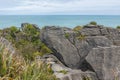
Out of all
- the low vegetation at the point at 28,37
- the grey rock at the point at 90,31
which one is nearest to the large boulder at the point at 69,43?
the grey rock at the point at 90,31

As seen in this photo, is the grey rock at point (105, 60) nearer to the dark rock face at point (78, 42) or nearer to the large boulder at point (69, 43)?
the dark rock face at point (78, 42)

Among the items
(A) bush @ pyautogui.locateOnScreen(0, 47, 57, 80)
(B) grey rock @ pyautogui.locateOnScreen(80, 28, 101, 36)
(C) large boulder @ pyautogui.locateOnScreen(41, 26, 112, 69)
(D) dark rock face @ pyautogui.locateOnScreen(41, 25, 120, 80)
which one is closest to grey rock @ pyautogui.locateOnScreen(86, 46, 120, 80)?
(D) dark rock face @ pyautogui.locateOnScreen(41, 25, 120, 80)

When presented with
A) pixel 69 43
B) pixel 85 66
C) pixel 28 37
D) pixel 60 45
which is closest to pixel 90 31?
pixel 69 43

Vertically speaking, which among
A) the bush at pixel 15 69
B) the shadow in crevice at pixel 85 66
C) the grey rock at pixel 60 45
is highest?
the bush at pixel 15 69

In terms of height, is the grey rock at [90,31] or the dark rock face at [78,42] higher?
the grey rock at [90,31]

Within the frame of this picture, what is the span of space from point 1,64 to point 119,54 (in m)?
33.2

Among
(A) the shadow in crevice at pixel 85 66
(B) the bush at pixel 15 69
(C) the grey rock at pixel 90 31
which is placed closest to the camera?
(B) the bush at pixel 15 69

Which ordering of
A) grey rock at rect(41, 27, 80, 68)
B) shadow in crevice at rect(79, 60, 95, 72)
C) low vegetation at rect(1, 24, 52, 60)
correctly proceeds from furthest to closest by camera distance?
grey rock at rect(41, 27, 80, 68), shadow in crevice at rect(79, 60, 95, 72), low vegetation at rect(1, 24, 52, 60)

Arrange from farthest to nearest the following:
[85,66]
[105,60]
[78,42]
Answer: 1. [78,42]
2. [85,66]
3. [105,60]

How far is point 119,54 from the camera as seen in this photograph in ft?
135

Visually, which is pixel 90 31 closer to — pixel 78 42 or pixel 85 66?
pixel 78 42

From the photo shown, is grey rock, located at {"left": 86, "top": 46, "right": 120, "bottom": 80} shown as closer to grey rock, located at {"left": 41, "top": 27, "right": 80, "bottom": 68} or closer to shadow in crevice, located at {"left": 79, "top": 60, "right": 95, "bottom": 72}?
shadow in crevice, located at {"left": 79, "top": 60, "right": 95, "bottom": 72}

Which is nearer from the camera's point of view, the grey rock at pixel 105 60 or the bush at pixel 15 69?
the bush at pixel 15 69

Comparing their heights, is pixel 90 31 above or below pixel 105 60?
above
